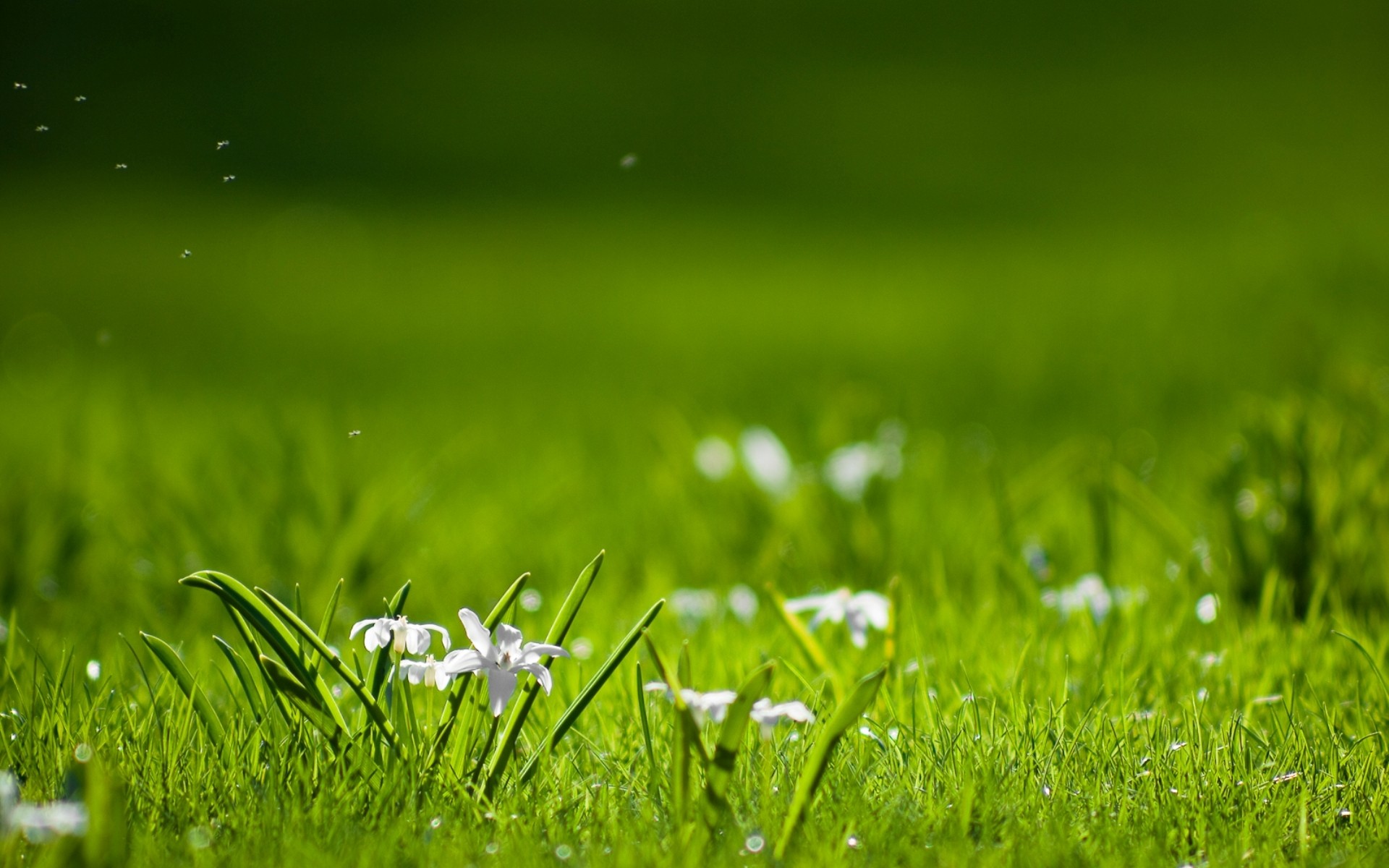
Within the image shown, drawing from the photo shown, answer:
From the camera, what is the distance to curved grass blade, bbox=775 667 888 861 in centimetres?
124

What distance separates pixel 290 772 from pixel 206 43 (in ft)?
47.4

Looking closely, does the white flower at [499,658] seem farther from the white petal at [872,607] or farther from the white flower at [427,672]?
the white petal at [872,607]

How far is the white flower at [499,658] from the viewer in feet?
4.29

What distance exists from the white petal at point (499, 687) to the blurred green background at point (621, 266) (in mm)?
1096

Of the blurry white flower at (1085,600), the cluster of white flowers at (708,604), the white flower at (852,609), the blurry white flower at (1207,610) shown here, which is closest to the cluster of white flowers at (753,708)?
the white flower at (852,609)

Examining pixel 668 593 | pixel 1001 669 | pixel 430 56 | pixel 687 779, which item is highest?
pixel 430 56

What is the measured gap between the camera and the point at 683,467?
10.7 ft

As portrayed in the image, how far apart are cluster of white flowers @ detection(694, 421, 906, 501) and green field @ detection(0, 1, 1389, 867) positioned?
0.05 meters

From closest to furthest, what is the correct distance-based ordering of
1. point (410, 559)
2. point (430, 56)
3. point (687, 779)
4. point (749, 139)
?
point (687, 779), point (410, 559), point (749, 139), point (430, 56)

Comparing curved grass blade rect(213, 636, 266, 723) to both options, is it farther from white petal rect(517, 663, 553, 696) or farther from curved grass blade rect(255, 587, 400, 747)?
white petal rect(517, 663, 553, 696)

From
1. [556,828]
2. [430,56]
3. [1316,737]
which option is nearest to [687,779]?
[556,828]

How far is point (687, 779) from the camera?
4.29 ft

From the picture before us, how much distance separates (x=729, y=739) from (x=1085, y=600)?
1.18 metres

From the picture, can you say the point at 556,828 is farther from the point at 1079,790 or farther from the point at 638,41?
the point at 638,41
